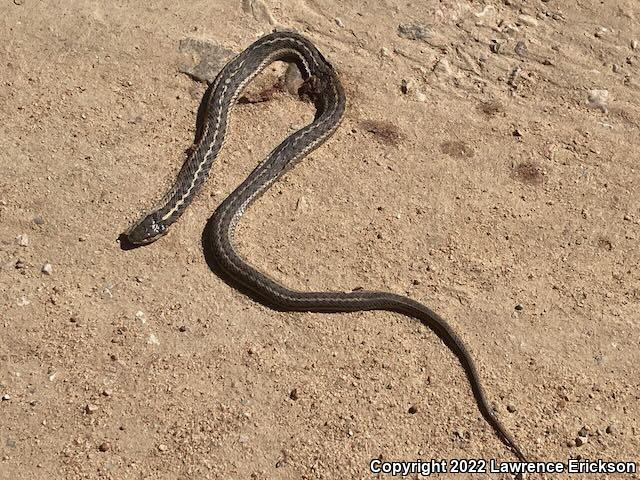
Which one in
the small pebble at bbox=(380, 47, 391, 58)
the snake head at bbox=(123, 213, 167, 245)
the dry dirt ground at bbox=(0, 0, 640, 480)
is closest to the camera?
the dry dirt ground at bbox=(0, 0, 640, 480)

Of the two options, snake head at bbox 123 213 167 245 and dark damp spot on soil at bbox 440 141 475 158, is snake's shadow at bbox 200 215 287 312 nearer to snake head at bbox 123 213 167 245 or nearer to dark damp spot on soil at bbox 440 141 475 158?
snake head at bbox 123 213 167 245

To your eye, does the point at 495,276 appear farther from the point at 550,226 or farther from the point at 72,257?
the point at 72,257

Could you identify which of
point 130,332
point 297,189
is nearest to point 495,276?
point 297,189

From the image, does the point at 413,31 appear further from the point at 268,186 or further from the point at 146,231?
the point at 146,231

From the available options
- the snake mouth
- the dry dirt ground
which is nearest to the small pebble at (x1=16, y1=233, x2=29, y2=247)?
the dry dirt ground

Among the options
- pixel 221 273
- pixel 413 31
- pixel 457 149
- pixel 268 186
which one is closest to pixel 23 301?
pixel 221 273
